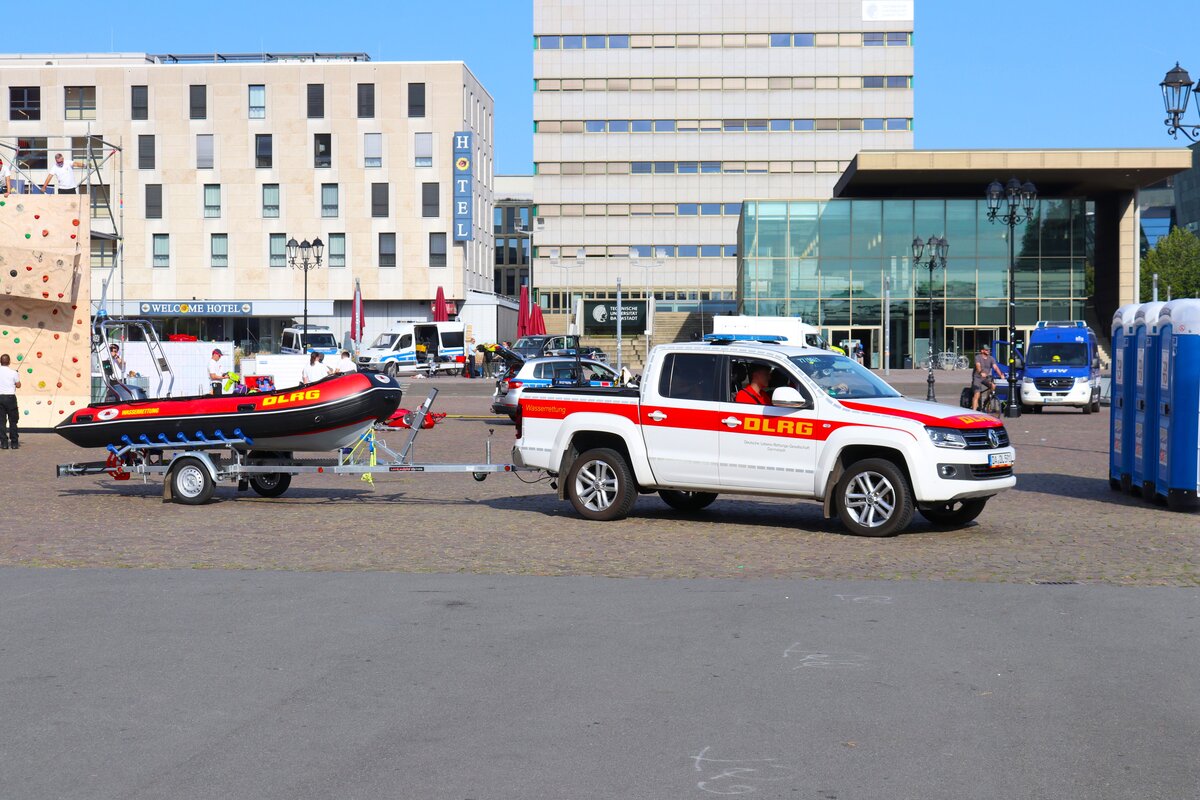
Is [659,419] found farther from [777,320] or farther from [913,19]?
[913,19]

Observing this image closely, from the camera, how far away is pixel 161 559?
461 inches

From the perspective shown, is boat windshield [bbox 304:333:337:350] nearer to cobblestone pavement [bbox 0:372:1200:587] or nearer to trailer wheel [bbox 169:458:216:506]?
cobblestone pavement [bbox 0:372:1200:587]

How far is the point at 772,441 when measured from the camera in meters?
13.8

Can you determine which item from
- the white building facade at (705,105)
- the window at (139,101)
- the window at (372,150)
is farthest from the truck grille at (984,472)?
the white building facade at (705,105)

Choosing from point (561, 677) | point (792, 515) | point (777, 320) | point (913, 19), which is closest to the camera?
point (561, 677)

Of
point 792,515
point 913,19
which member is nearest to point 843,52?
point 913,19

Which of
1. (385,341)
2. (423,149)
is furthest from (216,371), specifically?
(423,149)

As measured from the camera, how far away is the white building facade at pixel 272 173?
7962 centimetres

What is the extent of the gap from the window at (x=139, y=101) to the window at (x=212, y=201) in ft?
17.6

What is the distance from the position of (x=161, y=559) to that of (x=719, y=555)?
15.6ft

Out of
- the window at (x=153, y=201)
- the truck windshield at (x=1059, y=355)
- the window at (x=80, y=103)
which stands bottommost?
the truck windshield at (x=1059, y=355)

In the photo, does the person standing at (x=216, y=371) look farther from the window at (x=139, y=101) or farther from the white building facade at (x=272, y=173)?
the window at (x=139, y=101)

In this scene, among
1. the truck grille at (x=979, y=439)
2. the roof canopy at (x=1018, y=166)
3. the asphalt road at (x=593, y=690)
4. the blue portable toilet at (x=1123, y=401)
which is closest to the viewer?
the asphalt road at (x=593, y=690)

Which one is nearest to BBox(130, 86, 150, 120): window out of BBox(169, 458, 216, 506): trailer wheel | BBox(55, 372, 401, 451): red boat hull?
BBox(55, 372, 401, 451): red boat hull
